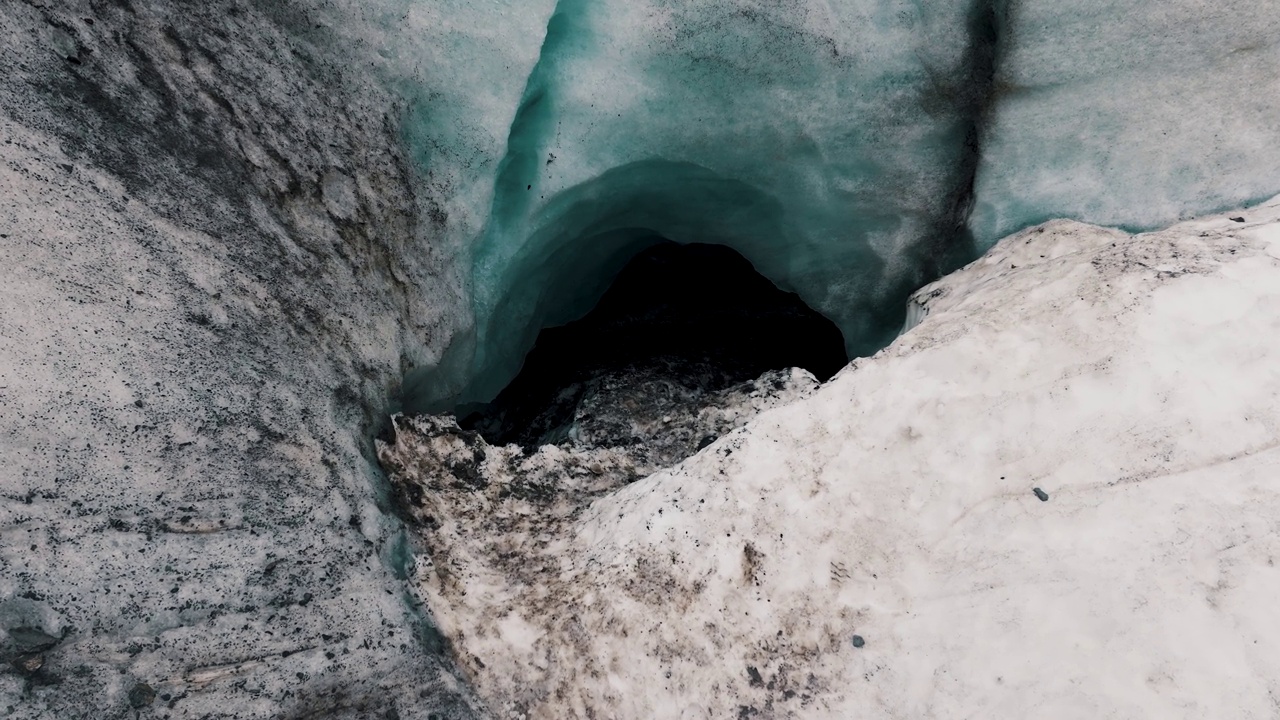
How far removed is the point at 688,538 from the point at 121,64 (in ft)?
6.86

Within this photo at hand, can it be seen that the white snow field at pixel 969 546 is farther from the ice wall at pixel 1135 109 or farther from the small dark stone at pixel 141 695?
the small dark stone at pixel 141 695

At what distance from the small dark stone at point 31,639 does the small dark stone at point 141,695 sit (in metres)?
0.20

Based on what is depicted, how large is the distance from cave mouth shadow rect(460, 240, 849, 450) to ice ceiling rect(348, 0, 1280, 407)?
88 centimetres

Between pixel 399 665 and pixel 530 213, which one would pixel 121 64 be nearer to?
pixel 530 213

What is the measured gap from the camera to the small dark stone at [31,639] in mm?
1683

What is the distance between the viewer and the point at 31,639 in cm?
170

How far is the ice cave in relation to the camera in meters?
1.90

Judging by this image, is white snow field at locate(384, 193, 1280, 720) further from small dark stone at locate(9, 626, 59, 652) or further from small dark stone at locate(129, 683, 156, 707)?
small dark stone at locate(9, 626, 59, 652)

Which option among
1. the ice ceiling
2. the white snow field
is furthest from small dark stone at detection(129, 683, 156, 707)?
the ice ceiling

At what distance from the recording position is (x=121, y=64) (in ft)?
6.92

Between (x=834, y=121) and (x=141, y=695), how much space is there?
2.99 meters

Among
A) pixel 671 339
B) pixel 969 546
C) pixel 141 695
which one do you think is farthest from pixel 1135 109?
pixel 141 695

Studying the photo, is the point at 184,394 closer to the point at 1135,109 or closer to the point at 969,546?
the point at 969,546

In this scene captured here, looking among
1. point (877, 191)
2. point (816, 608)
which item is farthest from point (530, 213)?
point (816, 608)
